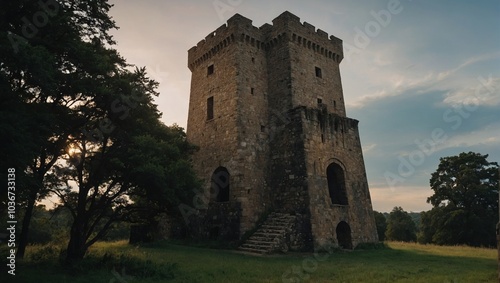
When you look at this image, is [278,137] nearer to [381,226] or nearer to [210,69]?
[210,69]

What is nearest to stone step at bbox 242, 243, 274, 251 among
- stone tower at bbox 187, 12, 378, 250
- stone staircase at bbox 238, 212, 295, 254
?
stone staircase at bbox 238, 212, 295, 254

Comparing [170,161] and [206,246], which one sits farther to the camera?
[206,246]

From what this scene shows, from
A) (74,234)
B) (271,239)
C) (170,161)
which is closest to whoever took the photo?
(74,234)

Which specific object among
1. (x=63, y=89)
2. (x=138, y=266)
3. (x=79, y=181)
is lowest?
(x=138, y=266)

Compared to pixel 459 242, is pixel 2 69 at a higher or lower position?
higher

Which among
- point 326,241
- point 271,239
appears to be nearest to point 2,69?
point 271,239

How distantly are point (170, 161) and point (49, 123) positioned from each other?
4.18m

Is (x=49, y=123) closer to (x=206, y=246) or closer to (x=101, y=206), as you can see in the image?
(x=101, y=206)

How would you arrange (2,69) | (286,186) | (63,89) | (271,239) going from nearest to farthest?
(2,69), (63,89), (271,239), (286,186)

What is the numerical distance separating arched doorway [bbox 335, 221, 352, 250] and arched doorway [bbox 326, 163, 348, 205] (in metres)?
1.41

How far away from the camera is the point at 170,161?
11.2m

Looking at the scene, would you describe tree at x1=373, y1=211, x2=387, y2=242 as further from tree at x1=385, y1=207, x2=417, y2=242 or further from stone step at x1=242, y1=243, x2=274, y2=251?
stone step at x1=242, y1=243, x2=274, y2=251

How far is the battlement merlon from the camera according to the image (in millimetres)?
20188

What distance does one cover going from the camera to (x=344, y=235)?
18.3 meters
